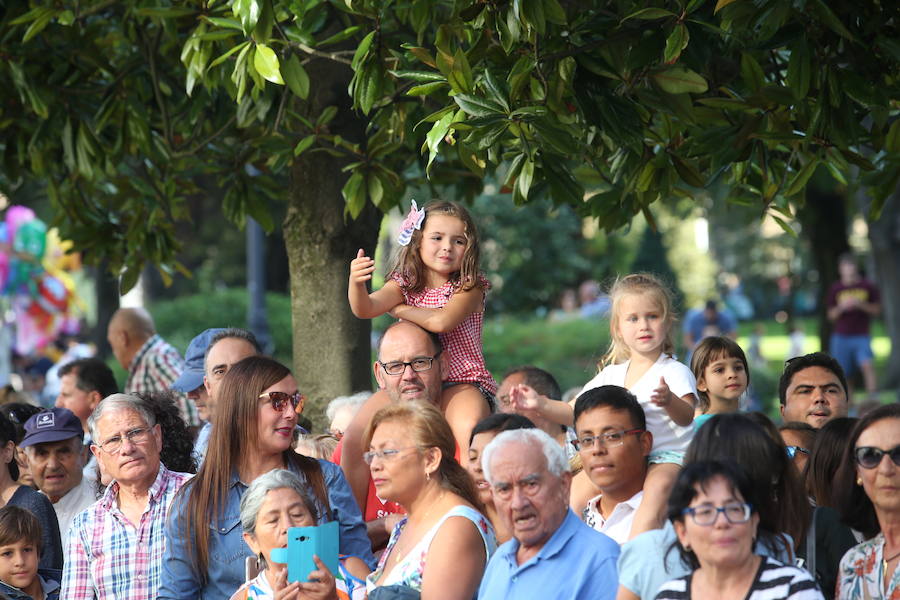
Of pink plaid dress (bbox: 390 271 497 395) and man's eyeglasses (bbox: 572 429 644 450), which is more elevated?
pink plaid dress (bbox: 390 271 497 395)

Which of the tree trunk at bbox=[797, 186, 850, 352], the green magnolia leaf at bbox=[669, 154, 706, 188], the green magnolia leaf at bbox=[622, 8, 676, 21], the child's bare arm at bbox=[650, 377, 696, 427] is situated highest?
the tree trunk at bbox=[797, 186, 850, 352]

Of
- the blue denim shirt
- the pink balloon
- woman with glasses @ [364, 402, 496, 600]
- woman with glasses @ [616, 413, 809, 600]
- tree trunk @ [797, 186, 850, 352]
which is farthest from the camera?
the pink balloon

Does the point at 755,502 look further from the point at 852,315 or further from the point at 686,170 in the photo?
the point at 852,315

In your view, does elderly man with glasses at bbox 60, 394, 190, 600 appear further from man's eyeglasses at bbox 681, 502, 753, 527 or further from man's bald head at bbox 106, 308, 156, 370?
man's bald head at bbox 106, 308, 156, 370

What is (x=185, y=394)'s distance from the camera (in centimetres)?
740

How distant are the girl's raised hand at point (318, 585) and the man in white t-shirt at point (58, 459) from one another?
8.22 ft

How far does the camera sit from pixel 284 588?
4.37 metres

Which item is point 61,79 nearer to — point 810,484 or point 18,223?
point 810,484

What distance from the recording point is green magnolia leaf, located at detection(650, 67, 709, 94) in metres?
5.29

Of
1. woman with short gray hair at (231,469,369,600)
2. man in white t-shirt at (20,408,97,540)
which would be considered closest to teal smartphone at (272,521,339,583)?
woman with short gray hair at (231,469,369,600)

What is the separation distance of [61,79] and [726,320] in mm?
13280

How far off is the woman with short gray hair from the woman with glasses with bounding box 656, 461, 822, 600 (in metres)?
1.36

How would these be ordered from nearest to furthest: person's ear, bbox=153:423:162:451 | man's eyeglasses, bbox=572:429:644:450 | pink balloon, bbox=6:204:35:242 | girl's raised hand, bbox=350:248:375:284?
man's eyeglasses, bbox=572:429:644:450 < person's ear, bbox=153:423:162:451 < girl's raised hand, bbox=350:248:375:284 < pink balloon, bbox=6:204:35:242

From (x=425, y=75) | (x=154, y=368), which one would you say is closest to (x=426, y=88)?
(x=425, y=75)
